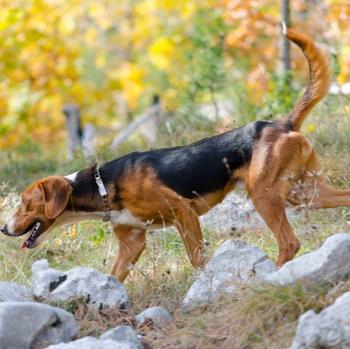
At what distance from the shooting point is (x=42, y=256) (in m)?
8.36

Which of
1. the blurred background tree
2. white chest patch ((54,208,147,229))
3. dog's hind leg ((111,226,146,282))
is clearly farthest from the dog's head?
the blurred background tree

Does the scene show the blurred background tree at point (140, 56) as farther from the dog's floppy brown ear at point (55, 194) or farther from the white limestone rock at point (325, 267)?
the white limestone rock at point (325, 267)

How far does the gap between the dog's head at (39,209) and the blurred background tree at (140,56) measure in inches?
153

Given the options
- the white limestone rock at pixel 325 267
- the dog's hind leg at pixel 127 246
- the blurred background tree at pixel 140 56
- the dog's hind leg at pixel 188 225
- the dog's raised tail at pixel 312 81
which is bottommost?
the blurred background tree at pixel 140 56

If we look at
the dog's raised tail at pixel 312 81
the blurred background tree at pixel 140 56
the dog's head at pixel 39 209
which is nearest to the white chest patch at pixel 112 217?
the dog's head at pixel 39 209

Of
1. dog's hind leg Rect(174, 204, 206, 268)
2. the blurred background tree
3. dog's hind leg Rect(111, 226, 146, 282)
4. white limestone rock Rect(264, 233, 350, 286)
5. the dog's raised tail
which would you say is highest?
the dog's raised tail

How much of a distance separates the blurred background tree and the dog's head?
12.7 feet

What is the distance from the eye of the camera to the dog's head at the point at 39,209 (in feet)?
24.4

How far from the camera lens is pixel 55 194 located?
24.5ft

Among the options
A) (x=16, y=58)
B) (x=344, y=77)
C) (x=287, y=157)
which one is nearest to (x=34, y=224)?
(x=287, y=157)

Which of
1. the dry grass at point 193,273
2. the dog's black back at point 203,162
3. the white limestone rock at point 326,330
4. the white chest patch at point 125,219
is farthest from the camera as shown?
the white chest patch at point 125,219

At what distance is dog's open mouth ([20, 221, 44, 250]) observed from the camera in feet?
24.6

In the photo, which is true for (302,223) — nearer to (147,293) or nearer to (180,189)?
(180,189)

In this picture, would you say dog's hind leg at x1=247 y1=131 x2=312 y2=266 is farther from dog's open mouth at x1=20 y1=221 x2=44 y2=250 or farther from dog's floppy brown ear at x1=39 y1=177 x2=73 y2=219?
dog's open mouth at x1=20 y1=221 x2=44 y2=250
